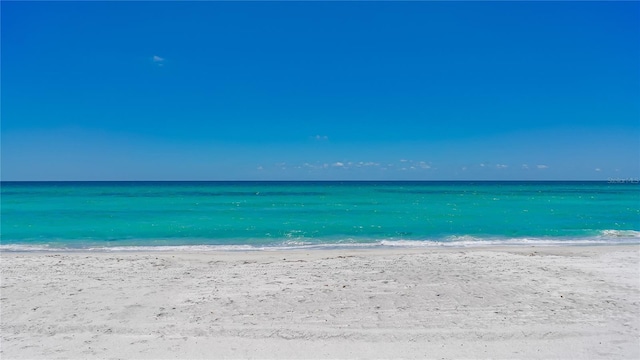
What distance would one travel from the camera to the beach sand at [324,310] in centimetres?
→ 562

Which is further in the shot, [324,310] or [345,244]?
[345,244]

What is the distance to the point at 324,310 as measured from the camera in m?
6.97

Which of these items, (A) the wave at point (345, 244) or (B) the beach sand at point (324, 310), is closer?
(B) the beach sand at point (324, 310)

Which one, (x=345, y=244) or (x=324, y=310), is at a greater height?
(x=324, y=310)

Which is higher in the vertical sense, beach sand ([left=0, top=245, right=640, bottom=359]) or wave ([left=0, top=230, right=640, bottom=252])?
beach sand ([left=0, top=245, right=640, bottom=359])

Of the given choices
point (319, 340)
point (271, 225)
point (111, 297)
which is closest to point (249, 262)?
point (111, 297)

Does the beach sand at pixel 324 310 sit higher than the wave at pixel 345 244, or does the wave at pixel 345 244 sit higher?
the beach sand at pixel 324 310

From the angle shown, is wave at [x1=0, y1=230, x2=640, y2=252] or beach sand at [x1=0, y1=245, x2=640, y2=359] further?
wave at [x1=0, y1=230, x2=640, y2=252]

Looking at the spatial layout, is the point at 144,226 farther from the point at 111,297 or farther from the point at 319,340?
the point at 319,340

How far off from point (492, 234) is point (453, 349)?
14.7 meters

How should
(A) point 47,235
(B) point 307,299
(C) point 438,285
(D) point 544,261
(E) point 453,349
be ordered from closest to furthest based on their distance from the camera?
(E) point 453,349, (B) point 307,299, (C) point 438,285, (D) point 544,261, (A) point 47,235

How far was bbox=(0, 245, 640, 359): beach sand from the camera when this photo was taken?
18.4 ft

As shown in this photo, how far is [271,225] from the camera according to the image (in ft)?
73.4

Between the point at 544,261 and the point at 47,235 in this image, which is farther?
the point at 47,235
